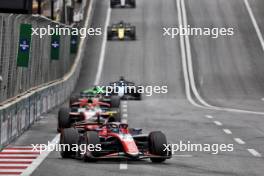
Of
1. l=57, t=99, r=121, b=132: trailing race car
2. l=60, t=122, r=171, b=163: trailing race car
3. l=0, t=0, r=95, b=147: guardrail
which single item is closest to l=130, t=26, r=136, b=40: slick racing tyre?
l=0, t=0, r=95, b=147: guardrail

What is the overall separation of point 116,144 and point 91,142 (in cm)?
89

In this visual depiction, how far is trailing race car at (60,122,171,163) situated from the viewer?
18.1 m

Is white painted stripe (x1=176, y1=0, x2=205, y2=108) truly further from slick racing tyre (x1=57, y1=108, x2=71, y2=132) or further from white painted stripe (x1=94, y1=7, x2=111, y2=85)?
slick racing tyre (x1=57, y1=108, x2=71, y2=132)

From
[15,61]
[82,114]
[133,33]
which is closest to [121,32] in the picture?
[133,33]

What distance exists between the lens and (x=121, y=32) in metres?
74.5

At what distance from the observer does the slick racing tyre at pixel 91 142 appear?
17953mm

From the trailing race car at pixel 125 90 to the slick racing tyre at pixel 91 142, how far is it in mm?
31075


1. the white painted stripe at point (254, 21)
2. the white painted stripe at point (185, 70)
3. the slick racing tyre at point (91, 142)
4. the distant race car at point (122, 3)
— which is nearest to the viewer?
the slick racing tyre at point (91, 142)

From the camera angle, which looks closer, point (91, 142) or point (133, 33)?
point (91, 142)

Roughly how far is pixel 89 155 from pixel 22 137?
8127 mm

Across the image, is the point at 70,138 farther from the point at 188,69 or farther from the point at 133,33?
the point at 133,33

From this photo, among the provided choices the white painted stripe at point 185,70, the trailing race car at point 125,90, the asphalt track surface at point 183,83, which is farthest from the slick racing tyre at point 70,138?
the trailing race car at point 125,90

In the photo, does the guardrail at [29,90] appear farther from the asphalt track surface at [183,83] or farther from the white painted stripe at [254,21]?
the white painted stripe at [254,21]

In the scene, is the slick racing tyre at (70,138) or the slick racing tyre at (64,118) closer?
the slick racing tyre at (70,138)
